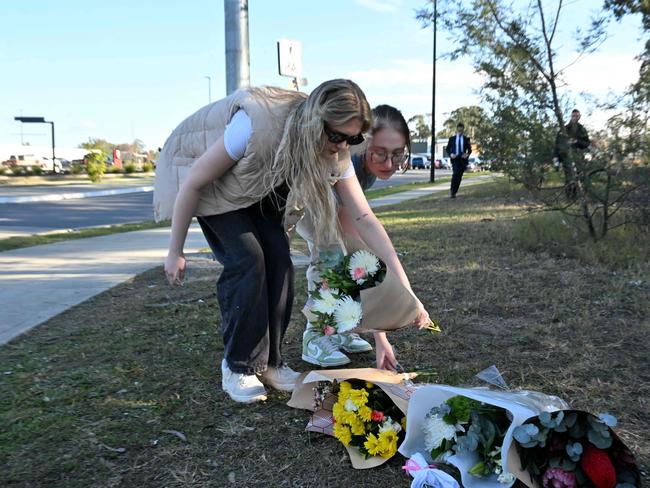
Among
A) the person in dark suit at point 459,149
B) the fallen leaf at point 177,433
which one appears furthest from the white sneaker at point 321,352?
the person in dark suit at point 459,149

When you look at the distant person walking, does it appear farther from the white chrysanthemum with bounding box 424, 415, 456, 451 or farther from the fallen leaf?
the fallen leaf

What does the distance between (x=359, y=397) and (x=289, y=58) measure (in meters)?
5.60

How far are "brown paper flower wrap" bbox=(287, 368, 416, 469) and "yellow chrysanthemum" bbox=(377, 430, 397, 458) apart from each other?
0.08 ft

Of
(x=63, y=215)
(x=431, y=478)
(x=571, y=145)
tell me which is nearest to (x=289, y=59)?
(x=571, y=145)

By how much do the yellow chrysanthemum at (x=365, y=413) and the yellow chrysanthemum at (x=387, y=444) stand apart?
0.25 ft

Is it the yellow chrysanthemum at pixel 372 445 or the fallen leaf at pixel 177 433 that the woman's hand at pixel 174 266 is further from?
the yellow chrysanthemum at pixel 372 445

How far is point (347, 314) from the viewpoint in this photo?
2.26 m

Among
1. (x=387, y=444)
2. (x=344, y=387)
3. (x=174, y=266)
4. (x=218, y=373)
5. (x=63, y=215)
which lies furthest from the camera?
(x=63, y=215)

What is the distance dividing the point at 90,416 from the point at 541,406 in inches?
69.8

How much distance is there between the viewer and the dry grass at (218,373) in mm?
2115

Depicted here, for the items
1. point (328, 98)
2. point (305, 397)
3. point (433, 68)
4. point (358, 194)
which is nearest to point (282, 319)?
point (305, 397)

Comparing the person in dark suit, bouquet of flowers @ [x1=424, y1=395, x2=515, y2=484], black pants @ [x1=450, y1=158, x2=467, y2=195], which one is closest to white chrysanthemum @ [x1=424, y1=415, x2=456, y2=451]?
bouquet of flowers @ [x1=424, y1=395, x2=515, y2=484]

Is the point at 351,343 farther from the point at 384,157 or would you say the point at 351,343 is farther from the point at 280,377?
the point at 384,157

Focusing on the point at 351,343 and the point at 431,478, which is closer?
the point at 431,478
